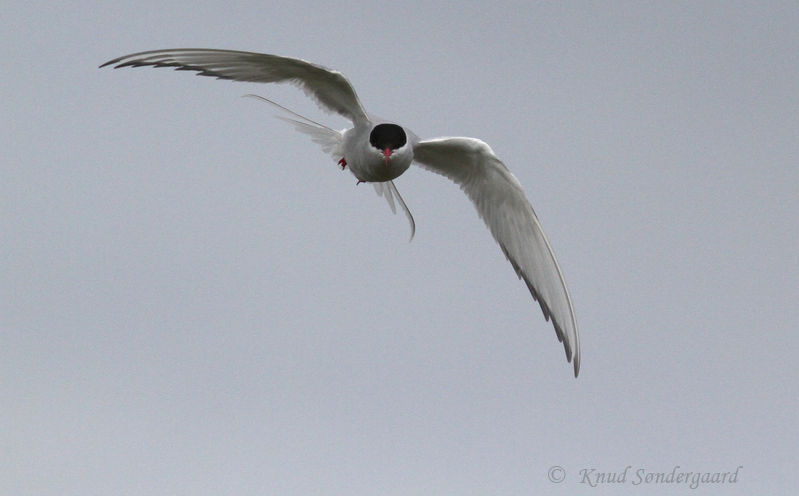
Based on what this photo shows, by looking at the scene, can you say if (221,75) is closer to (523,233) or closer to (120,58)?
(120,58)

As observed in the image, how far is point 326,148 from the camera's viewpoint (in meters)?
14.5

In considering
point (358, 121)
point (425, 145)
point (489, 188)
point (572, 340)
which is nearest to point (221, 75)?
point (358, 121)

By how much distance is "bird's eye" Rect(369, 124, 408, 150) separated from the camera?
494 inches

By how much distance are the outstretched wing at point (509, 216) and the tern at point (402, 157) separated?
0.01 meters

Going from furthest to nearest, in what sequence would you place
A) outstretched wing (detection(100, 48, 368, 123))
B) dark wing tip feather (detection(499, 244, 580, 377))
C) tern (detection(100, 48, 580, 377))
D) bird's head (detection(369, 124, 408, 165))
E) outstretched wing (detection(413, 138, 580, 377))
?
outstretched wing (detection(413, 138, 580, 377))
dark wing tip feather (detection(499, 244, 580, 377))
bird's head (detection(369, 124, 408, 165))
tern (detection(100, 48, 580, 377))
outstretched wing (detection(100, 48, 368, 123))

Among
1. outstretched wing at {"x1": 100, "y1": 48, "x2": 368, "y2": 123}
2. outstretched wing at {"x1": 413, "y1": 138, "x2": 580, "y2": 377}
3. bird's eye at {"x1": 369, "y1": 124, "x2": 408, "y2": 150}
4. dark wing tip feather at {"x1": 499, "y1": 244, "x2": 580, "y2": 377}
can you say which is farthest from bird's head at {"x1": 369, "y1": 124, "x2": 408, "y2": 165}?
dark wing tip feather at {"x1": 499, "y1": 244, "x2": 580, "y2": 377}

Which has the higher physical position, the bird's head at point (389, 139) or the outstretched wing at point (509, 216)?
the bird's head at point (389, 139)

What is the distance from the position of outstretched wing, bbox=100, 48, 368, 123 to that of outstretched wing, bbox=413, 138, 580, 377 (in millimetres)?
1154

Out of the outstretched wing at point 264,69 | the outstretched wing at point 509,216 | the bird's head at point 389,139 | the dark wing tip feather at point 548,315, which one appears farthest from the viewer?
the outstretched wing at point 509,216

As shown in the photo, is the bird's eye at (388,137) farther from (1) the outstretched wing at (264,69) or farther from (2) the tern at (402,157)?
(1) the outstretched wing at (264,69)

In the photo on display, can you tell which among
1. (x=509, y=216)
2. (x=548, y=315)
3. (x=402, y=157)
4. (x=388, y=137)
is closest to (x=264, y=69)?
(x=388, y=137)

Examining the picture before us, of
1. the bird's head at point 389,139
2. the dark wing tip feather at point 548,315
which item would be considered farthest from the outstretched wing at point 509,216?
the bird's head at point 389,139

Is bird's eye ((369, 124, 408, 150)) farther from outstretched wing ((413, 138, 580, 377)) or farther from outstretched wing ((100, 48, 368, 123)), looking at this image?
outstretched wing ((413, 138, 580, 377))

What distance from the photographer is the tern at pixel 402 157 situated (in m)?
12.2
